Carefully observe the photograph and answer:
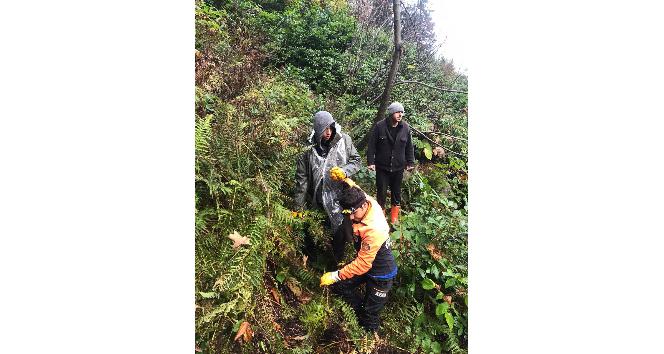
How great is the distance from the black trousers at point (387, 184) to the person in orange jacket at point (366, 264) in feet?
1.45

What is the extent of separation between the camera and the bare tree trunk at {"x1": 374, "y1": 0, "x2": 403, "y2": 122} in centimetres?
376

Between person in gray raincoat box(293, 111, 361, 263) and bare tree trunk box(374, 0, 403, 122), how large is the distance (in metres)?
0.47

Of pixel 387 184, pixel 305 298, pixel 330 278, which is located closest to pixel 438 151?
pixel 387 184

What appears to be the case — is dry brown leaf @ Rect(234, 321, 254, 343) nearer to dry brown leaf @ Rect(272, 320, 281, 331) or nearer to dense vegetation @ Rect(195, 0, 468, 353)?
dense vegetation @ Rect(195, 0, 468, 353)

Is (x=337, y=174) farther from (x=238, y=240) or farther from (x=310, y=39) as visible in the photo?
(x=310, y=39)

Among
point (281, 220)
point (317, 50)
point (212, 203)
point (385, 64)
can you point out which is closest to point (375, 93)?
point (385, 64)

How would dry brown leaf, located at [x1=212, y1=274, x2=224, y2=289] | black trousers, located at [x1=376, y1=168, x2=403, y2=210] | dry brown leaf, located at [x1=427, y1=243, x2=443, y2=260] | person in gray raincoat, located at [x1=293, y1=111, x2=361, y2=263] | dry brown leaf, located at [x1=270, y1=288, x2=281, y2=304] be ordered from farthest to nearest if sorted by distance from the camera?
black trousers, located at [x1=376, y1=168, x2=403, y2=210]
dry brown leaf, located at [x1=427, y1=243, x2=443, y2=260]
person in gray raincoat, located at [x1=293, y1=111, x2=361, y2=263]
dry brown leaf, located at [x1=270, y1=288, x2=281, y2=304]
dry brown leaf, located at [x1=212, y1=274, x2=224, y2=289]

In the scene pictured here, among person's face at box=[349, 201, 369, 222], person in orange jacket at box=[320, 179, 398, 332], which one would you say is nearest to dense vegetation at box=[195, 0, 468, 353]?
person in orange jacket at box=[320, 179, 398, 332]

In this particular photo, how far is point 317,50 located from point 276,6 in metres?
0.51

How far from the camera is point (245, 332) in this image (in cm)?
313

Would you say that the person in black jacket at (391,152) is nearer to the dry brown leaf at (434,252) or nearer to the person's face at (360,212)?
the dry brown leaf at (434,252)

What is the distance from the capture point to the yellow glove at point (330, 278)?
337 centimetres

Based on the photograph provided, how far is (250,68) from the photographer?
12.2ft

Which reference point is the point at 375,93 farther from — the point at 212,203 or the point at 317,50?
the point at 212,203
